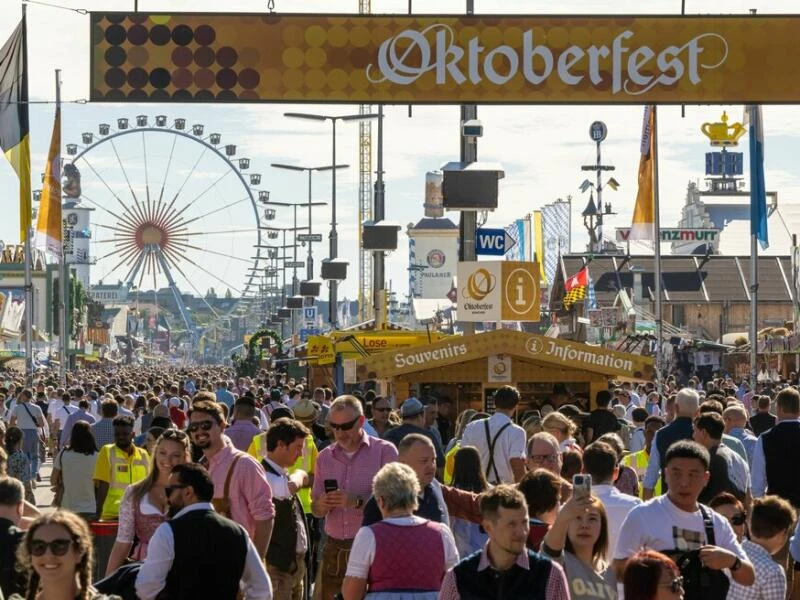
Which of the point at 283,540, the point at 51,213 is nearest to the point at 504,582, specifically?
the point at 283,540

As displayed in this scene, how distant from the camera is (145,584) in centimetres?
737

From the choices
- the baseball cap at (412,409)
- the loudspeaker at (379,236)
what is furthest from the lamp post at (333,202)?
the baseball cap at (412,409)

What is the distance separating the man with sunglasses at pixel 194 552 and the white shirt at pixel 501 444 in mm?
5075

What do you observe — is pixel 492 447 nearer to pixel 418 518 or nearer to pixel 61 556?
pixel 418 518

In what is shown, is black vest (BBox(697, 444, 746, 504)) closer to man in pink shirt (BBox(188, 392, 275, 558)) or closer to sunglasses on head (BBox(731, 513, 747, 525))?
sunglasses on head (BBox(731, 513, 747, 525))

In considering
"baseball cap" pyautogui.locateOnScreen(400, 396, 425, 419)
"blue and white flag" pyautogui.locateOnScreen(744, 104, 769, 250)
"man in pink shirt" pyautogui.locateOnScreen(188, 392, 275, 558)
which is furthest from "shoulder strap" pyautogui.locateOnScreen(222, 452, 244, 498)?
"blue and white flag" pyautogui.locateOnScreen(744, 104, 769, 250)

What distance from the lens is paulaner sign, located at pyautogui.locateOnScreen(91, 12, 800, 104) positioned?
18.2 meters

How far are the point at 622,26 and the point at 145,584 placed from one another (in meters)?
12.4

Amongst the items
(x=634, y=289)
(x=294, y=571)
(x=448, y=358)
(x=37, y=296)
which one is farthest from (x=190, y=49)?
(x=37, y=296)

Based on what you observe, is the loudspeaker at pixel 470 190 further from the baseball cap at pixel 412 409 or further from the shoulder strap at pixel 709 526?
the shoulder strap at pixel 709 526

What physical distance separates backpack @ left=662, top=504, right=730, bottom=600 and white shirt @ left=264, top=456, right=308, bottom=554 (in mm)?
3530

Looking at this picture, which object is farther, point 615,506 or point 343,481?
point 343,481

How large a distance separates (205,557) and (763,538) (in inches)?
105

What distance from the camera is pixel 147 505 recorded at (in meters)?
9.23
